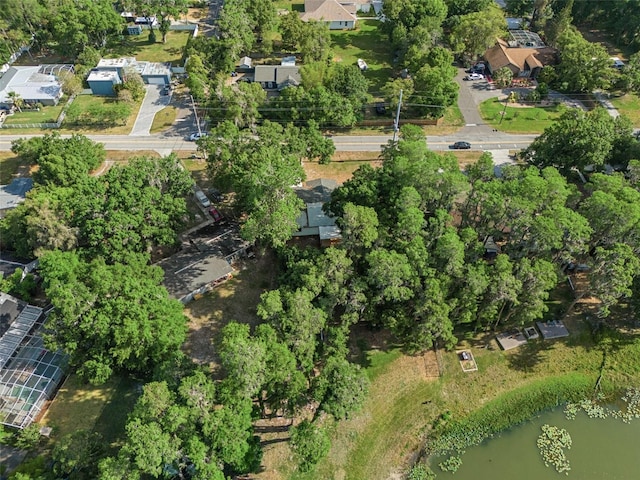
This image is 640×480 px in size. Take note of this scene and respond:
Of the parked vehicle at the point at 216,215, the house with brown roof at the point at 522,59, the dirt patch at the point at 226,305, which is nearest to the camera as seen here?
the dirt patch at the point at 226,305

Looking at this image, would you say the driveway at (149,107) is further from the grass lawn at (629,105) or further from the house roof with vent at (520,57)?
the grass lawn at (629,105)

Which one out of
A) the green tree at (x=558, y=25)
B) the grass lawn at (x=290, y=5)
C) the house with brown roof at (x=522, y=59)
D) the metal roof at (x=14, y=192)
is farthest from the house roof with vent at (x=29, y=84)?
the green tree at (x=558, y=25)

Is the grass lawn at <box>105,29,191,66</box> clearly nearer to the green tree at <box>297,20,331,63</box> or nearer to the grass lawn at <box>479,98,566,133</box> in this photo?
the green tree at <box>297,20,331,63</box>

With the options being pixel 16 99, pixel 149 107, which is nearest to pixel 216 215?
pixel 149 107

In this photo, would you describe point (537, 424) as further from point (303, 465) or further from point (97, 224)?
point (97, 224)

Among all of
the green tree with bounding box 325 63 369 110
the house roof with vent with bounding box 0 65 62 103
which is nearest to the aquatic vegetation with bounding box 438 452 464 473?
the green tree with bounding box 325 63 369 110

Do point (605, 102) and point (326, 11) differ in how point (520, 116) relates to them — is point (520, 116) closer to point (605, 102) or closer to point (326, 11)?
point (605, 102)

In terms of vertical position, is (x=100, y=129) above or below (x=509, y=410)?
above
